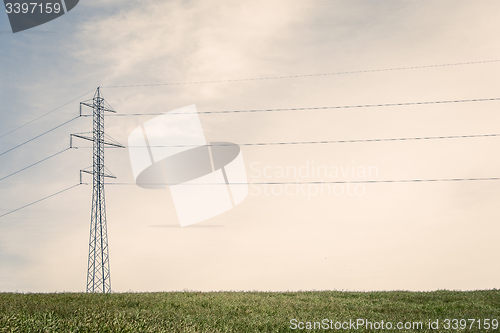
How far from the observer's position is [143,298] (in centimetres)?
1964

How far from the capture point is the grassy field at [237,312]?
1161cm

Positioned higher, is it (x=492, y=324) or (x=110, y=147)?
(x=110, y=147)

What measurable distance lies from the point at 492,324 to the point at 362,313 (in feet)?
15.2

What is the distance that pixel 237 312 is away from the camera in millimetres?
16641

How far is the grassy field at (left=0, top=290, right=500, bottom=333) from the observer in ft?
38.1

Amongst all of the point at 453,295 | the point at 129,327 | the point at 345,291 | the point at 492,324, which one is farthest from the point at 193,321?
the point at 453,295

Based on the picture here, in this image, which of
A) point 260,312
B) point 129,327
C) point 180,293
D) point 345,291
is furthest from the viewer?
point 345,291

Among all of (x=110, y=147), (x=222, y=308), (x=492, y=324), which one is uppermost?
(x=110, y=147)

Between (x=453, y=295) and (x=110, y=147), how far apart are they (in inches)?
991

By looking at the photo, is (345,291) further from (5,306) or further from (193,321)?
(5,306)

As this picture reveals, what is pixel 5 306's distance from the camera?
Result: 590 inches

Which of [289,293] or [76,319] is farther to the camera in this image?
[289,293]

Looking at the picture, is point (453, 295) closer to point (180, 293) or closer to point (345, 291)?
point (345, 291)

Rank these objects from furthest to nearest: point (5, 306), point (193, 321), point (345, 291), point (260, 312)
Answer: point (345, 291), point (260, 312), point (5, 306), point (193, 321)
